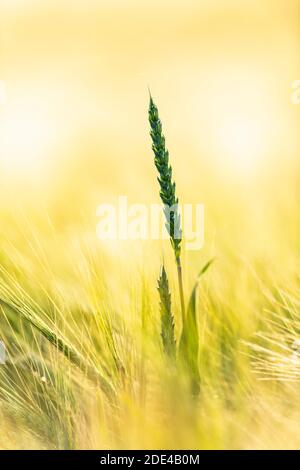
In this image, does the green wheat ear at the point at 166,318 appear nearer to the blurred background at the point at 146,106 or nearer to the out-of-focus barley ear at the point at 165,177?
the out-of-focus barley ear at the point at 165,177

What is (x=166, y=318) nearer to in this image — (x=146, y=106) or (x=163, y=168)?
(x=163, y=168)

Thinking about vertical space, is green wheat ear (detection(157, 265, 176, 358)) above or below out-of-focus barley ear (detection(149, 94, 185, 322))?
Result: below

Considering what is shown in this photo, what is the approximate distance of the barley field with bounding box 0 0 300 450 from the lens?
0.91 meters

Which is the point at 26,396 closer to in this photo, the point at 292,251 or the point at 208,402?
the point at 208,402

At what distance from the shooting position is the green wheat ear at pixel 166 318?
2.84ft

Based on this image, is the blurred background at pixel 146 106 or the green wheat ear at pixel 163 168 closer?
the green wheat ear at pixel 163 168

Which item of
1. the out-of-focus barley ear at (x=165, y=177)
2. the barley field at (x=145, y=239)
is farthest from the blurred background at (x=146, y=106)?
the out-of-focus barley ear at (x=165, y=177)

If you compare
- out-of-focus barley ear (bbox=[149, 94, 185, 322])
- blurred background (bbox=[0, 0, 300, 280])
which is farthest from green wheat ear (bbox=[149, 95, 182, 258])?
blurred background (bbox=[0, 0, 300, 280])

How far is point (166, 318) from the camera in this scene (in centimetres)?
88

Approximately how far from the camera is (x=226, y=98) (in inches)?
40.3

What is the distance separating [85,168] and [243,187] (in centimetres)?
25

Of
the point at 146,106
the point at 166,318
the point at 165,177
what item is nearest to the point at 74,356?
the point at 166,318

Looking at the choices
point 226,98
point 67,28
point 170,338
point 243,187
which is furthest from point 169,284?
point 67,28

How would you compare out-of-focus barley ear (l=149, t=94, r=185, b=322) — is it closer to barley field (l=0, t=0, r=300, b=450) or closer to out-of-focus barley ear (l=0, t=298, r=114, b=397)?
barley field (l=0, t=0, r=300, b=450)
